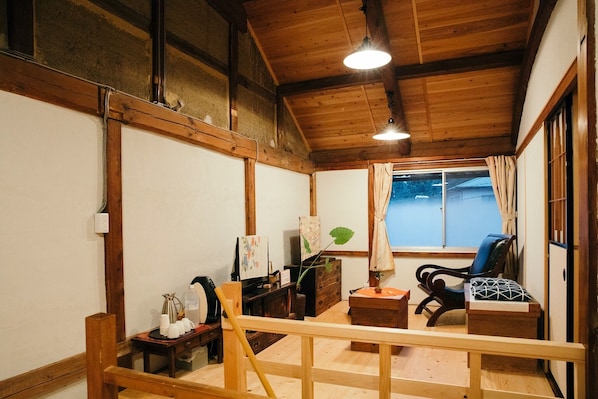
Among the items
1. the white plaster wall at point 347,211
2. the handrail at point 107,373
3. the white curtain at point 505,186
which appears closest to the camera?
the handrail at point 107,373

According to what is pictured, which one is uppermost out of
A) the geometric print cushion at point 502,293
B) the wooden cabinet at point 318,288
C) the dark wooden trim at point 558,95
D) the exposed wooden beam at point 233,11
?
the exposed wooden beam at point 233,11

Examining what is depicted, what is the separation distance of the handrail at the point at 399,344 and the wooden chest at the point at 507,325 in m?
1.92

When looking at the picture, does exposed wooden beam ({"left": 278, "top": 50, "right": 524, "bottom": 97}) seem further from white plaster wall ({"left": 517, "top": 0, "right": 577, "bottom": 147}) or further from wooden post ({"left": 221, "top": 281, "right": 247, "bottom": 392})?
wooden post ({"left": 221, "top": 281, "right": 247, "bottom": 392})

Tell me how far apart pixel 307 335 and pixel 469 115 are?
452 cm

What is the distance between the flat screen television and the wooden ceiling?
7.11 ft

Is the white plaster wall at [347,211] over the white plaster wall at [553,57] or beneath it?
beneath

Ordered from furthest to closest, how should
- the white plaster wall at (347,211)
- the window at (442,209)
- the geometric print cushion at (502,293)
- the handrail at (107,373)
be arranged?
the white plaster wall at (347,211), the window at (442,209), the geometric print cushion at (502,293), the handrail at (107,373)

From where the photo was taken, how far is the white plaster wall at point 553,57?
2074 mm

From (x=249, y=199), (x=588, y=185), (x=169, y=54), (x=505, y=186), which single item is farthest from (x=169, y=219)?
(x=505, y=186)

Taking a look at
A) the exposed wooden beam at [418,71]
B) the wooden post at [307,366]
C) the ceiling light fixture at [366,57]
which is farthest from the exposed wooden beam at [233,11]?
the wooden post at [307,366]

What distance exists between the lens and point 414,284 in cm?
564

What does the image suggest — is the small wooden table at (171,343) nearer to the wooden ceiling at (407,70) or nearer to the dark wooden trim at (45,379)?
the dark wooden trim at (45,379)

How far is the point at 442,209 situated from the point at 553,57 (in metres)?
3.19

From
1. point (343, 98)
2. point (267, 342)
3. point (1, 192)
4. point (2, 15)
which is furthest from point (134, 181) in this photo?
point (343, 98)
